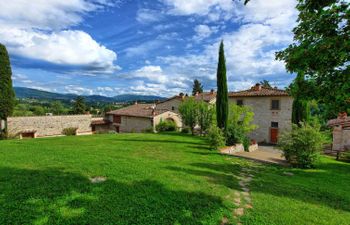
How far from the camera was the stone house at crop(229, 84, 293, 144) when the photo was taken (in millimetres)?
25047

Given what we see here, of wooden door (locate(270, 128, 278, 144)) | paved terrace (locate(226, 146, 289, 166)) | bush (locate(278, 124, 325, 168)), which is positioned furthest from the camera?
wooden door (locate(270, 128, 278, 144))

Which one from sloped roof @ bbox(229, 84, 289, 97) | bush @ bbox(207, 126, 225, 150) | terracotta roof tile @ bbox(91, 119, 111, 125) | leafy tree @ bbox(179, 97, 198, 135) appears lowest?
bush @ bbox(207, 126, 225, 150)

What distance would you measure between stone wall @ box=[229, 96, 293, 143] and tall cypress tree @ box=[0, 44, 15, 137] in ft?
94.5

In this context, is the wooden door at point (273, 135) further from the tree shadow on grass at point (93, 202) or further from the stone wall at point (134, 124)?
the tree shadow on grass at point (93, 202)

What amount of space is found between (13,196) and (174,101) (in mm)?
35237

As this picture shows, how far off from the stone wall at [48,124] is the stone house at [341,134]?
3223 cm

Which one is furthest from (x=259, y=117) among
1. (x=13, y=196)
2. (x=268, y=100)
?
(x=13, y=196)

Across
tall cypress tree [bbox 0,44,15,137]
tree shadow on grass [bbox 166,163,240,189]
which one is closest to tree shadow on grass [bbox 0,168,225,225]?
tree shadow on grass [bbox 166,163,240,189]

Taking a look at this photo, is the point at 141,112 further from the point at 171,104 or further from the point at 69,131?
the point at 69,131

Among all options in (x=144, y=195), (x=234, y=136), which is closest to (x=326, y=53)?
(x=144, y=195)

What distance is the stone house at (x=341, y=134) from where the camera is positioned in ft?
64.5

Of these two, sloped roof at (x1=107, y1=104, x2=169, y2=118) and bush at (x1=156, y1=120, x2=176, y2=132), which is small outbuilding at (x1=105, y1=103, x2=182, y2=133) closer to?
sloped roof at (x1=107, y1=104, x2=169, y2=118)

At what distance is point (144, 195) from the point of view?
18.5 feet

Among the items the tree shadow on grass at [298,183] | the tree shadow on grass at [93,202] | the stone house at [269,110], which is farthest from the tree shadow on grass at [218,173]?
the stone house at [269,110]
